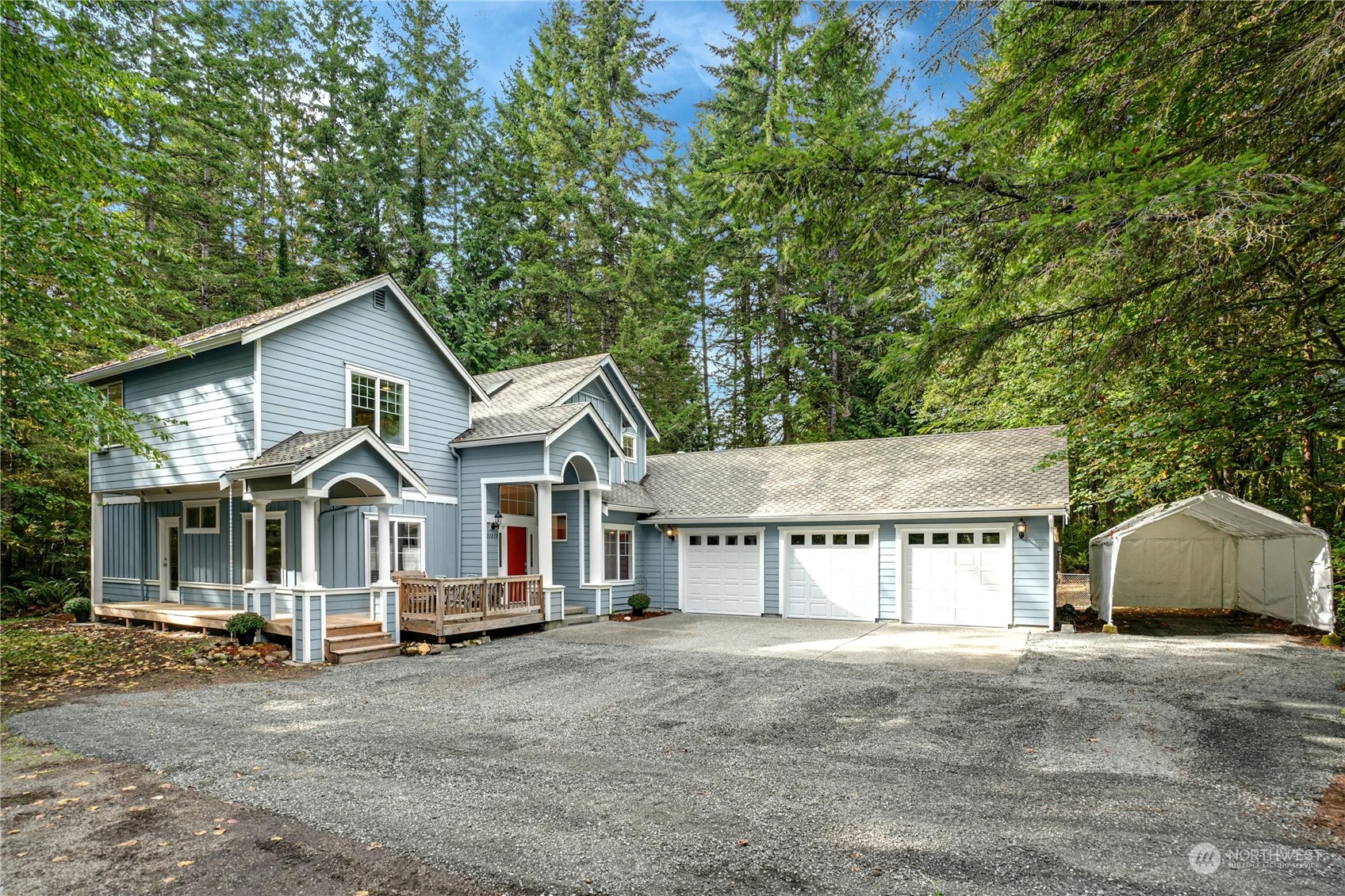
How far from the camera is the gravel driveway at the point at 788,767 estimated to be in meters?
3.75

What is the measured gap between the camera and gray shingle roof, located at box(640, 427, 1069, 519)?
13477 mm

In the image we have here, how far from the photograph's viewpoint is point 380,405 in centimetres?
1316

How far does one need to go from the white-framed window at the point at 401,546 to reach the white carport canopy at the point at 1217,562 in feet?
42.3

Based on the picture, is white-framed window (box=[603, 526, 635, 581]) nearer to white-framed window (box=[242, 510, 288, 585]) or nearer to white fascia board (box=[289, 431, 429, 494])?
white fascia board (box=[289, 431, 429, 494])

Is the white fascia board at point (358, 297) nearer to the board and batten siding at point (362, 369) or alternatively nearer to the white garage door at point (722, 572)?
the board and batten siding at point (362, 369)

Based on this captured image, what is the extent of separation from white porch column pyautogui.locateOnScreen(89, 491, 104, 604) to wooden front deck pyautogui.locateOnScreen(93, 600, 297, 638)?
1.17 feet

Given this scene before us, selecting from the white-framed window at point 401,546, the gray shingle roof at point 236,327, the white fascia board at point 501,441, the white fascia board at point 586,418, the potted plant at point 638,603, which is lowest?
the potted plant at point 638,603

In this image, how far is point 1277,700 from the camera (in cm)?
741

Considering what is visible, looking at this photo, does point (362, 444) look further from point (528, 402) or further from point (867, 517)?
point (867, 517)

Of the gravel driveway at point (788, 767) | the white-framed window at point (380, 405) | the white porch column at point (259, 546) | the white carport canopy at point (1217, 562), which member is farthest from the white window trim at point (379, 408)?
the white carport canopy at point (1217, 562)

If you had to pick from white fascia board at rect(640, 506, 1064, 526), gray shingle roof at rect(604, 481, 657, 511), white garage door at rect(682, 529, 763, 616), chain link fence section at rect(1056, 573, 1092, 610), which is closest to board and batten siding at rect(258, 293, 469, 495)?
gray shingle roof at rect(604, 481, 657, 511)

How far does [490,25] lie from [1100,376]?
43.2 feet

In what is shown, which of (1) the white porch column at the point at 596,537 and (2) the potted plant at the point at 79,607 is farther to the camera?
(1) the white porch column at the point at 596,537

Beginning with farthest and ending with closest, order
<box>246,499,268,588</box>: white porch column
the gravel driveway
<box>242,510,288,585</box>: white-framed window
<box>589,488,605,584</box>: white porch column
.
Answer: <box>589,488,605,584</box>: white porch column
<box>242,510,288,585</box>: white-framed window
<box>246,499,268,588</box>: white porch column
the gravel driveway
